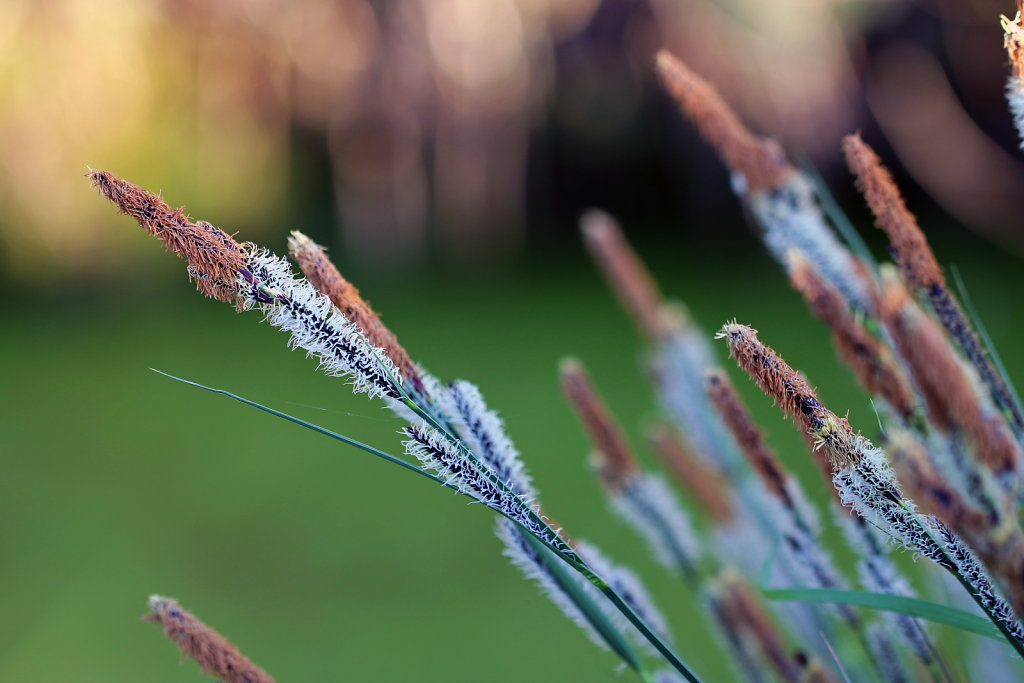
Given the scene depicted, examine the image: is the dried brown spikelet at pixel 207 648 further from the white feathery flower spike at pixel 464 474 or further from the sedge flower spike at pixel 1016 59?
the sedge flower spike at pixel 1016 59

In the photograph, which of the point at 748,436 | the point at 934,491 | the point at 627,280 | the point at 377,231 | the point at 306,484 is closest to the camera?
the point at 934,491

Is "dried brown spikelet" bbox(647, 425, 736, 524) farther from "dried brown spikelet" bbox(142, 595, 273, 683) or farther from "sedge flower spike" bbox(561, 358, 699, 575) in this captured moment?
"dried brown spikelet" bbox(142, 595, 273, 683)

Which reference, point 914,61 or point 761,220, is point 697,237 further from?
point 761,220

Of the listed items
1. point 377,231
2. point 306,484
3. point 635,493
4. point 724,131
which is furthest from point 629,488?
point 377,231

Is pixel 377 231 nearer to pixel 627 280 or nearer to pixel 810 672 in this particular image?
pixel 627 280

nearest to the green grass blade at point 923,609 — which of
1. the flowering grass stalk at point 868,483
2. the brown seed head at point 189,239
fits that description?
the flowering grass stalk at point 868,483

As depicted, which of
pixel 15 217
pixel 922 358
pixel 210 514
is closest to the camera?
pixel 922 358

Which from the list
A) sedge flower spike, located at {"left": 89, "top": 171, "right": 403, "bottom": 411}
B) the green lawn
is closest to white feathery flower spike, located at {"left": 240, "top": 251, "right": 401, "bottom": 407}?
sedge flower spike, located at {"left": 89, "top": 171, "right": 403, "bottom": 411}

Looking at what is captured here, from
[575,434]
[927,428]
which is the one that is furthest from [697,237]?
[927,428]
